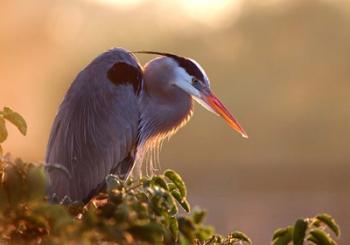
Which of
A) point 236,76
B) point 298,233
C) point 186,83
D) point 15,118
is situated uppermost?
point 236,76

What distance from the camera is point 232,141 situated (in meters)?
23.4

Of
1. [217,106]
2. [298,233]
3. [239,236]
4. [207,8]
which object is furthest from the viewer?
[207,8]

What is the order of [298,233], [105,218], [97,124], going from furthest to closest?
[97,124]
[298,233]
[105,218]

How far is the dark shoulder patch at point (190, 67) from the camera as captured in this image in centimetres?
445

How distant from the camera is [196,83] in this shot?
4.49 metres

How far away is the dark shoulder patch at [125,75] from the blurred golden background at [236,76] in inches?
535

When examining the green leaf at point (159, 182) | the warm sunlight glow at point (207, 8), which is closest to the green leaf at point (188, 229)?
the green leaf at point (159, 182)

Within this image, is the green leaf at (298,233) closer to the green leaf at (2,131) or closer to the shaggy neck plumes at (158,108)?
the green leaf at (2,131)

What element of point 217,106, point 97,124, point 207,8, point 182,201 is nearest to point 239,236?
point 182,201

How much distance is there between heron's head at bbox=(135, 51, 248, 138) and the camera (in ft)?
14.6

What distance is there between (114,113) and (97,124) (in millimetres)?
78

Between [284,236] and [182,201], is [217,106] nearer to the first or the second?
[182,201]

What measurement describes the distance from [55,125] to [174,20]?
22.7 m

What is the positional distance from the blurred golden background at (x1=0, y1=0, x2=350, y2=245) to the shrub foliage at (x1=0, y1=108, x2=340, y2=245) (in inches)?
625
